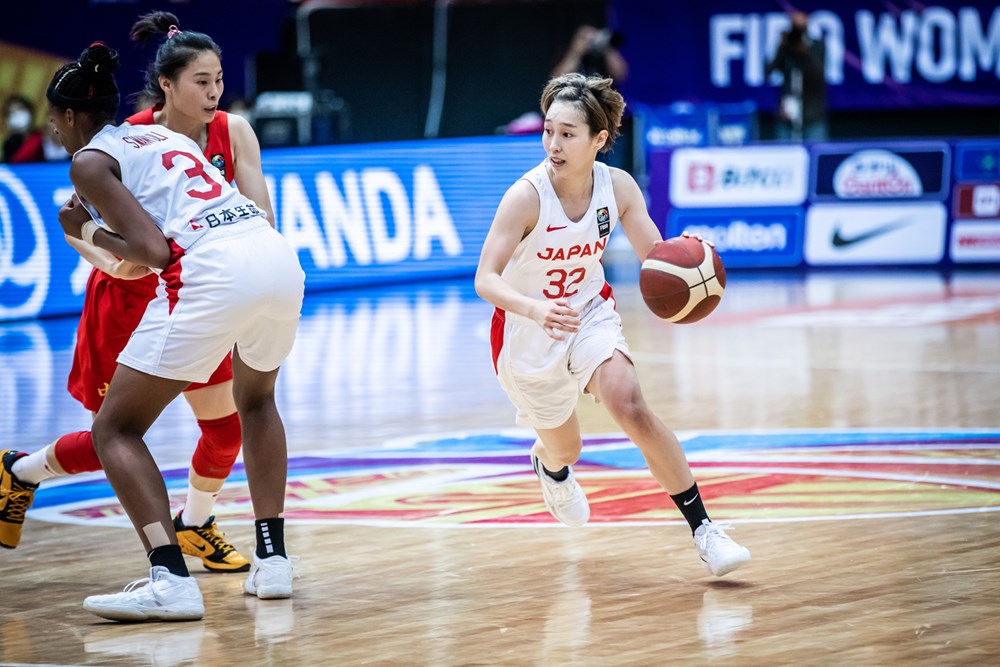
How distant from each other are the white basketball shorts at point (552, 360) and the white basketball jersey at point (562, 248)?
10cm

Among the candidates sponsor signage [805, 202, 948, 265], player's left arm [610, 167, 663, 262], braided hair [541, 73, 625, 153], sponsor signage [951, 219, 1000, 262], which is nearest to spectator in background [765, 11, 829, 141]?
sponsor signage [805, 202, 948, 265]

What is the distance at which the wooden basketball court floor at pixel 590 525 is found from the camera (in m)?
3.88

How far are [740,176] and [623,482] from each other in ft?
29.2

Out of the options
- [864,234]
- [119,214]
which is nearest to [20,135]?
[864,234]

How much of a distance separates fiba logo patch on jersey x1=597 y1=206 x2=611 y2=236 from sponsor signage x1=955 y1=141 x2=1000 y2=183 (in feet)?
33.8

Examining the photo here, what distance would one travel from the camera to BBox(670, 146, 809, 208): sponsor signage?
47.3 ft

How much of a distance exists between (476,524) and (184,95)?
6.45ft

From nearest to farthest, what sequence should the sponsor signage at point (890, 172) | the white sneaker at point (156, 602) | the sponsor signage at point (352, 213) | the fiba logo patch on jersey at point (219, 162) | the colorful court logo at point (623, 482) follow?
the white sneaker at point (156, 602), the fiba logo patch on jersey at point (219, 162), the colorful court logo at point (623, 482), the sponsor signage at point (352, 213), the sponsor signage at point (890, 172)

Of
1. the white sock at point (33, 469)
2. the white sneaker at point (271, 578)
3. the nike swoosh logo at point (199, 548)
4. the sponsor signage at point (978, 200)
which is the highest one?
the sponsor signage at point (978, 200)

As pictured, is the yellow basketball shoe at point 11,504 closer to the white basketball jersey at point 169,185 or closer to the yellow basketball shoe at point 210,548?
the yellow basketball shoe at point 210,548

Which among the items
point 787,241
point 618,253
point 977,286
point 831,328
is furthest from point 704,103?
point 831,328

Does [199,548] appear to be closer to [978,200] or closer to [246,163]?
[246,163]

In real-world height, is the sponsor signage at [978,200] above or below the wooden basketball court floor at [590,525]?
above

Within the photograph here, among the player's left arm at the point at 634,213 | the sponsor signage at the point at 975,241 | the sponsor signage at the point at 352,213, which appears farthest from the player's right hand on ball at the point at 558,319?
the sponsor signage at the point at 975,241
